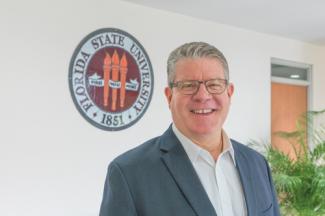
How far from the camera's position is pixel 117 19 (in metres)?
3.34

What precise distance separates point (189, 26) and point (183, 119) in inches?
106

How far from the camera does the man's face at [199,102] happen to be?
1179 millimetres

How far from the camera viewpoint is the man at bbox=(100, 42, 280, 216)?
1121mm

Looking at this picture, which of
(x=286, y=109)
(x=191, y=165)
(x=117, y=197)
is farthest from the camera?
(x=286, y=109)

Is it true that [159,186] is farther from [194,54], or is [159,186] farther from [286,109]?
[286,109]

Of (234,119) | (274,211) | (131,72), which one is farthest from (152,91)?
(274,211)

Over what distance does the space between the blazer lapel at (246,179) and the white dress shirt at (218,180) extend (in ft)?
0.04

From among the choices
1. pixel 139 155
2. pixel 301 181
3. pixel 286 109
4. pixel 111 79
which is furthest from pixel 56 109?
pixel 286 109

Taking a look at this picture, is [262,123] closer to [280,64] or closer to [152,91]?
[280,64]

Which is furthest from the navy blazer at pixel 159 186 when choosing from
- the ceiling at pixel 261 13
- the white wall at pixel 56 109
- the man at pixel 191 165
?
the ceiling at pixel 261 13

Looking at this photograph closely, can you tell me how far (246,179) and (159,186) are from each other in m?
0.30

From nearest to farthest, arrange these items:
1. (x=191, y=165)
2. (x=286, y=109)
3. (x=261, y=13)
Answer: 1. (x=191, y=165)
2. (x=261, y=13)
3. (x=286, y=109)

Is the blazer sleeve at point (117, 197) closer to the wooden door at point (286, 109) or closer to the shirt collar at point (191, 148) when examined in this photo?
the shirt collar at point (191, 148)

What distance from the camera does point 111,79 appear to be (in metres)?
3.30
